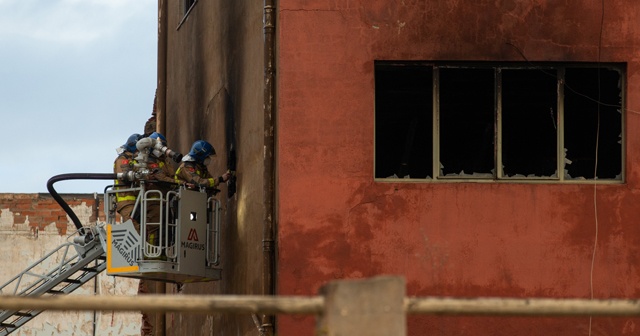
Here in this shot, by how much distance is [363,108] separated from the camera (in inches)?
681

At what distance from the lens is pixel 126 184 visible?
1952cm

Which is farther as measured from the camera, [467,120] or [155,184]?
[155,184]

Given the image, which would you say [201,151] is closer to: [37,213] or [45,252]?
[45,252]

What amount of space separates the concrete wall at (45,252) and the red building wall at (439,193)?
23.4m

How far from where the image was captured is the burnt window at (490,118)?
17.4m

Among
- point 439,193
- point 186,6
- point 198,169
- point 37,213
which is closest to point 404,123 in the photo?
point 439,193

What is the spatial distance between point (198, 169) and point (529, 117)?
15.2ft

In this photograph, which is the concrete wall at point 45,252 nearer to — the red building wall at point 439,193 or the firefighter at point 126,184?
the firefighter at point 126,184

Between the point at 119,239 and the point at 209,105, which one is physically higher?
the point at 209,105

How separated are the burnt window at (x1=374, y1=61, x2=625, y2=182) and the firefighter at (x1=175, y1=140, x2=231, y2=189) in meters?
2.99

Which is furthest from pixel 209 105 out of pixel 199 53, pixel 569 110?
pixel 569 110

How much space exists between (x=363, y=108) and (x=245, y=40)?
2466 mm

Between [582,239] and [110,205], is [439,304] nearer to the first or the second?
[582,239]

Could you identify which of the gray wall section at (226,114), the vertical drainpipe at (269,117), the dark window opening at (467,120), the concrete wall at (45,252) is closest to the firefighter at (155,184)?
the gray wall section at (226,114)
